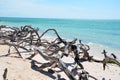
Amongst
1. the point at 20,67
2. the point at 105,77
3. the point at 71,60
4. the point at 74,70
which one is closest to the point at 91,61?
the point at 71,60

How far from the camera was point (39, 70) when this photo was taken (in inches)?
262

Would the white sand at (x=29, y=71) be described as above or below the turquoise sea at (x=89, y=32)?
above

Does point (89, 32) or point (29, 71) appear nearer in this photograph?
point (29, 71)

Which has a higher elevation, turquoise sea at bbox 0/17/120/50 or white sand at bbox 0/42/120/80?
white sand at bbox 0/42/120/80

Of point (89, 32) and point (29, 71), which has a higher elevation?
point (29, 71)

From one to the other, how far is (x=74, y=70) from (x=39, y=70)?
103 cm

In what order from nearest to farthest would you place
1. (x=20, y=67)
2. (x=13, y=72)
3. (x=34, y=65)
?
(x=13, y=72), (x=20, y=67), (x=34, y=65)

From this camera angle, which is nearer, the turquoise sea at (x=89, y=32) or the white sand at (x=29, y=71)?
the white sand at (x=29, y=71)

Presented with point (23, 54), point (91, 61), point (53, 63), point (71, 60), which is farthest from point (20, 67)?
point (91, 61)

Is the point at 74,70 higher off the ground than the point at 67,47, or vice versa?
the point at 67,47

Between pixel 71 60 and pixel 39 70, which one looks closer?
pixel 39 70

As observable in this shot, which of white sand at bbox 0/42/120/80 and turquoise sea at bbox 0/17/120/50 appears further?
turquoise sea at bbox 0/17/120/50

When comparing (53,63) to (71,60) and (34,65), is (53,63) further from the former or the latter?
(71,60)

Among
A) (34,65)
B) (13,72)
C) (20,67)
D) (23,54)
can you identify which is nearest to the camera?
(13,72)
